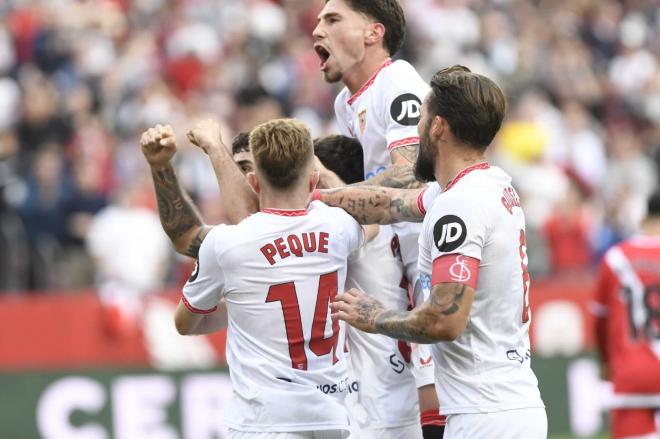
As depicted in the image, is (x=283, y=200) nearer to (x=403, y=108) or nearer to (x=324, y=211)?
(x=324, y=211)

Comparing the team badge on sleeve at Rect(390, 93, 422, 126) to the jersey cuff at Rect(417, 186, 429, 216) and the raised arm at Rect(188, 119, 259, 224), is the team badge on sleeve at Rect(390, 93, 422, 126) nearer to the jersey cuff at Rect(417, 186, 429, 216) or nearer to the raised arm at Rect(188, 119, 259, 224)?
the jersey cuff at Rect(417, 186, 429, 216)

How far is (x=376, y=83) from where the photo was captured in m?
7.46

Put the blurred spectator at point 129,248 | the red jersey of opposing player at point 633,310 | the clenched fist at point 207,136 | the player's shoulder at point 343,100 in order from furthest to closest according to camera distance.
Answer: the blurred spectator at point 129,248, the red jersey of opposing player at point 633,310, the player's shoulder at point 343,100, the clenched fist at point 207,136

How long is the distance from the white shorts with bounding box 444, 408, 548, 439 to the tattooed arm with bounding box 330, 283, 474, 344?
16.9 inches

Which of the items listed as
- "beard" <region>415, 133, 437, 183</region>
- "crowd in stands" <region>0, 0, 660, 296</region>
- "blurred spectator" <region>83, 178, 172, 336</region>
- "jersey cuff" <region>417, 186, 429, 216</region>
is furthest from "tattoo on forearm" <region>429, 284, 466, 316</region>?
"blurred spectator" <region>83, 178, 172, 336</region>

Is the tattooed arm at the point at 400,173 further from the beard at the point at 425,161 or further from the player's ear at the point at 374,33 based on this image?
the player's ear at the point at 374,33

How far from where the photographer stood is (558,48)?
2252 cm

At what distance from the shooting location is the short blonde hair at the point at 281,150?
6.34 meters

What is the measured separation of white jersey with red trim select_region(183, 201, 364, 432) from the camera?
6.42m

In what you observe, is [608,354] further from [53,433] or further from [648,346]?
[53,433]

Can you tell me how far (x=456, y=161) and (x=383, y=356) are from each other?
1.64 metres

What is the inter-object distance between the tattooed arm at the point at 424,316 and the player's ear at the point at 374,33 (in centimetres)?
183

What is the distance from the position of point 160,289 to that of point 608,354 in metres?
6.88

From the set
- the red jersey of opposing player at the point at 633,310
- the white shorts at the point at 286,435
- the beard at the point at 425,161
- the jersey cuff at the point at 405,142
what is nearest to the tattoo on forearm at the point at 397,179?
the jersey cuff at the point at 405,142
